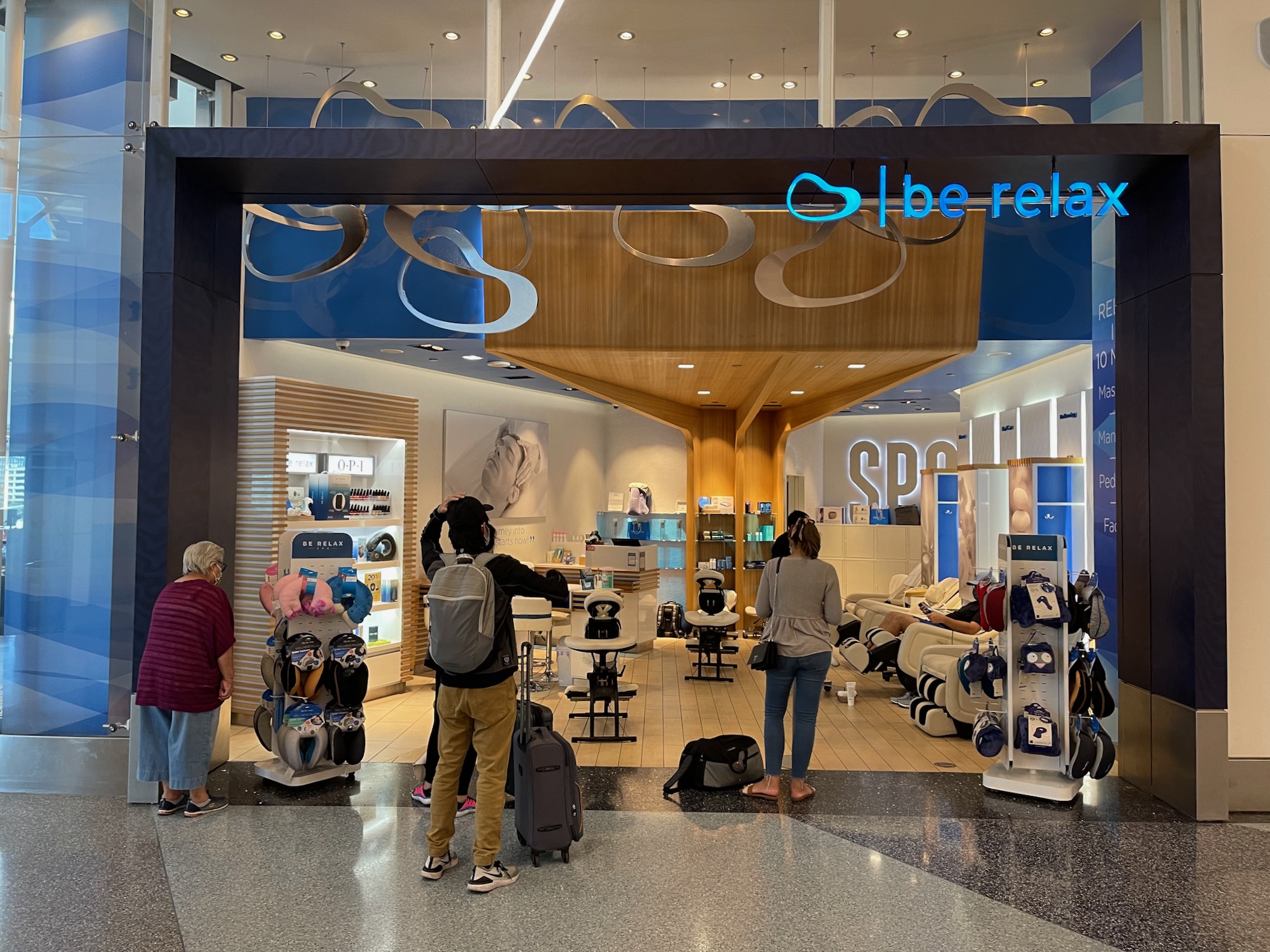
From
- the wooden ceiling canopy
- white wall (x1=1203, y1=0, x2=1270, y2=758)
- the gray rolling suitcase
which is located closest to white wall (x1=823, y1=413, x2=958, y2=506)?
the wooden ceiling canopy

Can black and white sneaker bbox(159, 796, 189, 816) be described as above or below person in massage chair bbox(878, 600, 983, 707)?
below

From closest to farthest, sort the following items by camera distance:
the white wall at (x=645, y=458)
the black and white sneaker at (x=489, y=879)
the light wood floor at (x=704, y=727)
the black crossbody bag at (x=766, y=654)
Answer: the black and white sneaker at (x=489, y=879), the black crossbody bag at (x=766, y=654), the light wood floor at (x=704, y=727), the white wall at (x=645, y=458)

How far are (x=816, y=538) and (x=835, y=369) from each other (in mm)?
4348

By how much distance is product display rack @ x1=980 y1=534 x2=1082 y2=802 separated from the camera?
16.6 ft

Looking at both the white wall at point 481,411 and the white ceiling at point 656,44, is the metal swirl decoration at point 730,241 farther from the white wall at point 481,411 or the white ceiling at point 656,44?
the white wall at point 481,411

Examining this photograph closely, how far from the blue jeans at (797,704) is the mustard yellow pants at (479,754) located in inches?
69.0

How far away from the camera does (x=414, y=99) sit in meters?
6.39

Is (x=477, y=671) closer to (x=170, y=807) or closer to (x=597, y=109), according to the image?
(x=170, y=807)

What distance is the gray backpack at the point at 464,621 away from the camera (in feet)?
12.2

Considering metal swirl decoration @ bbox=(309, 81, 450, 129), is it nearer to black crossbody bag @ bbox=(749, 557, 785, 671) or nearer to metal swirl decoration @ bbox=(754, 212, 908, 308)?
metal swirl decoration @ bbox=(754, 212, 908, 308)

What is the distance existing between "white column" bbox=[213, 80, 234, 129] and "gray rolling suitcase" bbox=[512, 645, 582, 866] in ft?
13.6

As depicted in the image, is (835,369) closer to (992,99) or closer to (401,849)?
(992,99)

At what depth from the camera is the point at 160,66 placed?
510 cm

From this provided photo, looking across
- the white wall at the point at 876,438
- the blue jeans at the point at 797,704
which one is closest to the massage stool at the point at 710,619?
the blue jeans at the point at 797,704
